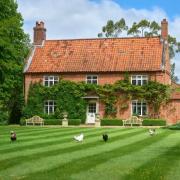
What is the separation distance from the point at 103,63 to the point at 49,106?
7209mm

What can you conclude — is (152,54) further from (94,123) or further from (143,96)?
(94,123)

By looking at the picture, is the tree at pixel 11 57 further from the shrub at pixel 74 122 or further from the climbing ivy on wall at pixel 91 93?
the shrub at pixel 74 122

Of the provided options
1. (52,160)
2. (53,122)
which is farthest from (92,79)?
(52,160)

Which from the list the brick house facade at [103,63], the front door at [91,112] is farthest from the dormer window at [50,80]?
the front door at [91,112]

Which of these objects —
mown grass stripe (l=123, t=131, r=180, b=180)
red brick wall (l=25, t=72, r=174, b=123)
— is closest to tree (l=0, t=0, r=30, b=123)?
red brick wall (l=25, t=72, r=174, b=123)

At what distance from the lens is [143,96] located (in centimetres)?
4725

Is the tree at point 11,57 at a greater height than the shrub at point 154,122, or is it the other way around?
the tree at point 11,57

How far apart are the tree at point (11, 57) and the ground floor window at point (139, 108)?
1217 centimetres

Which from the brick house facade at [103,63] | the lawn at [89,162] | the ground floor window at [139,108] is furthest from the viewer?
the brick house facade at [103,63]

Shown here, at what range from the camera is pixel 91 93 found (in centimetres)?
4853

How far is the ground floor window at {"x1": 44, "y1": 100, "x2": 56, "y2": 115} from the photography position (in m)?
49.3

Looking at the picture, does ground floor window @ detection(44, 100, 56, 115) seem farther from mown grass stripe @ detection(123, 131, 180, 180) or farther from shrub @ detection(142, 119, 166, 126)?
mown grass stripe @ detection(123, 131, 180, 180)

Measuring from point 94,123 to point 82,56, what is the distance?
296 inches

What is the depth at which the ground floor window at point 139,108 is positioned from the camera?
156ft
